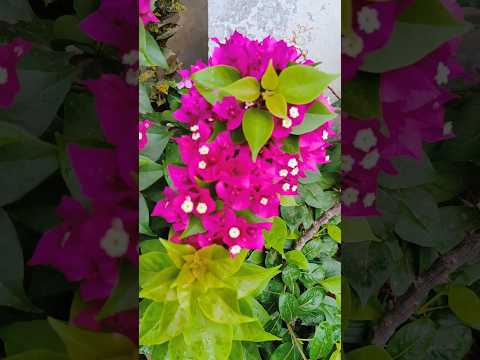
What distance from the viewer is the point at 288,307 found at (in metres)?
0.55

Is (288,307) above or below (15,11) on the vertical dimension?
below

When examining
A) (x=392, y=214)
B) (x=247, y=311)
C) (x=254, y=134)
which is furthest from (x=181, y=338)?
(x=392, y=214)

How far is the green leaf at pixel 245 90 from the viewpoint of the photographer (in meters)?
0.37

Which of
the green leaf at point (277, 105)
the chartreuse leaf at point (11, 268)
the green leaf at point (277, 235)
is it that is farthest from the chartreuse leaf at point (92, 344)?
the green leaf at point (277, 235)

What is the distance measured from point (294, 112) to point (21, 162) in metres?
0.28

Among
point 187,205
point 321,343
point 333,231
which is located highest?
point 187,205

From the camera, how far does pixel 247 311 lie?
0.45 metres

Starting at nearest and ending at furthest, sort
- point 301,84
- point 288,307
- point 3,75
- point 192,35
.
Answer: point 3,75, point 301,84, point 192,35, point 288,307

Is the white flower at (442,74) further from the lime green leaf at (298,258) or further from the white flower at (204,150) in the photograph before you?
the lime green leaf at (298,258)

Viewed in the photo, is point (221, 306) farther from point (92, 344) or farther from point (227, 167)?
point (92, 344)

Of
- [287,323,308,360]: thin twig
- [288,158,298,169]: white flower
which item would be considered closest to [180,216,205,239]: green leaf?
[288,158,298,169]: white flower

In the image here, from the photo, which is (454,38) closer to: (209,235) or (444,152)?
(444,152)

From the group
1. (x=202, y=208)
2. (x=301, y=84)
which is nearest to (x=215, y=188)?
(x=202, y=208)

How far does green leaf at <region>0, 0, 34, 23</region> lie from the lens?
0.13m
